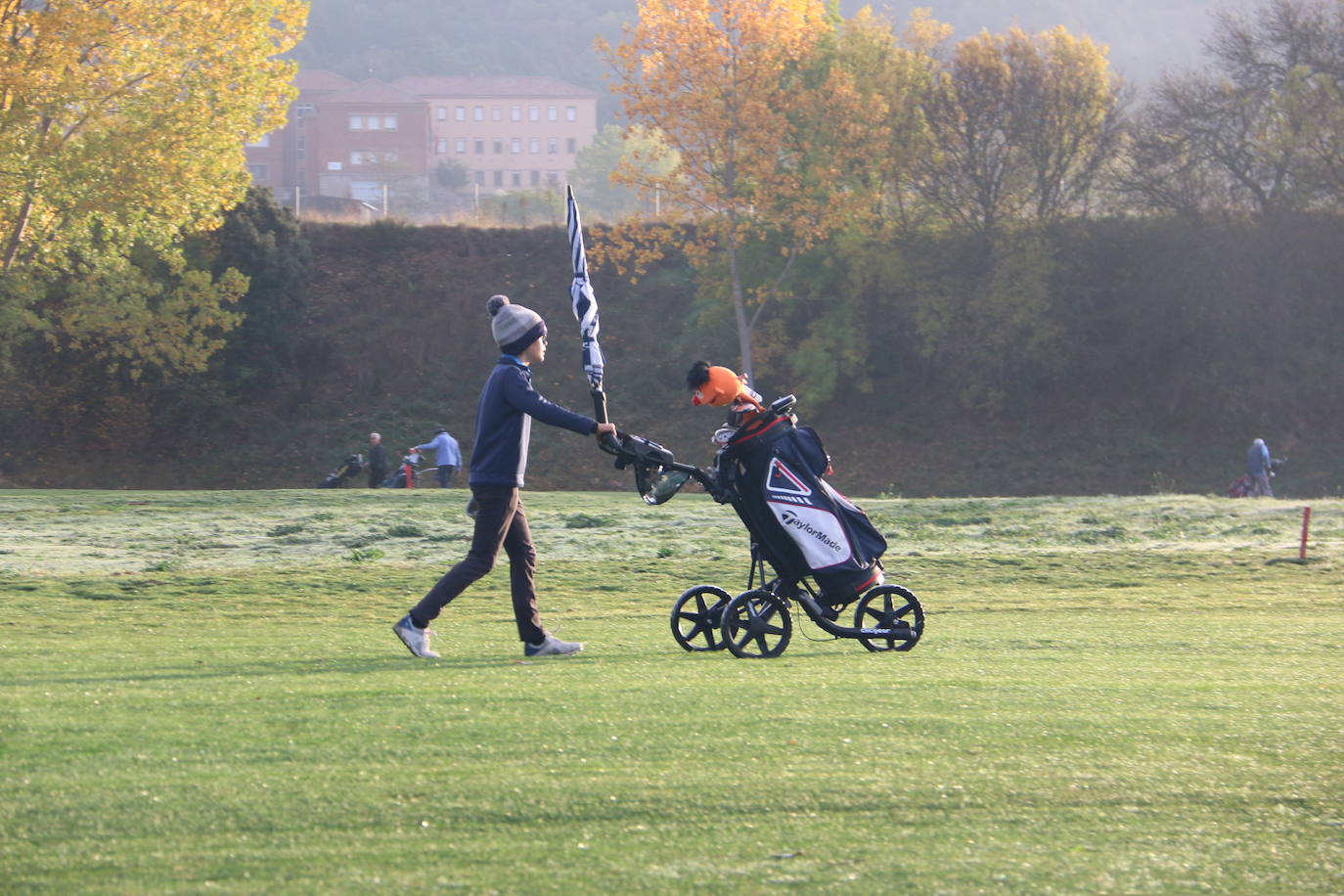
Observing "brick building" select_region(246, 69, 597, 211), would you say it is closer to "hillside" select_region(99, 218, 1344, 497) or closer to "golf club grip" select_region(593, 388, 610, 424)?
"hillside" select_region(99, 218, 1344, 497)

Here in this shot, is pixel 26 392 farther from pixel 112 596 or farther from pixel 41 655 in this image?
pixel 41 655

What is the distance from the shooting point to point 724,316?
43.3m

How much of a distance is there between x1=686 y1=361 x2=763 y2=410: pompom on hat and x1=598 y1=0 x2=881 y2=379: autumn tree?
97.9ft

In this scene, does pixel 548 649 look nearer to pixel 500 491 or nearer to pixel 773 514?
pixel 500 491

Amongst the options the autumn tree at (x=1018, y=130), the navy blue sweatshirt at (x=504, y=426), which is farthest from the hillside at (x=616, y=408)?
the navy blue sweatshirt at (x=504, y=426)

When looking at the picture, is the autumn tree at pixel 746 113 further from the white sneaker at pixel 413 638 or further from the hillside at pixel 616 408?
the white sneaker at pixel 413 638

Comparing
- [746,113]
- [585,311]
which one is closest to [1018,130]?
[746,113]

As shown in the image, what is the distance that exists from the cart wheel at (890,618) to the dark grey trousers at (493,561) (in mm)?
2040

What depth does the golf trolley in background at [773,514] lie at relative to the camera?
8.51 meters

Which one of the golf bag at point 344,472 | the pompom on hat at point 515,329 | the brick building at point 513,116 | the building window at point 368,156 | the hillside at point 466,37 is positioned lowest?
the golf bag at point 344,472

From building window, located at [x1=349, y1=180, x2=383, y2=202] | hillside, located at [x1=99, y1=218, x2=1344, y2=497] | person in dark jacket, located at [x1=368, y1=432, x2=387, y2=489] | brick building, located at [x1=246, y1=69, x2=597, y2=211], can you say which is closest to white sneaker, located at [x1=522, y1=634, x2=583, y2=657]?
person in dark jacket, located at [x1=368, y1=432, x2=387, y2=489]

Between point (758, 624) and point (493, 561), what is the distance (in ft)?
5.48

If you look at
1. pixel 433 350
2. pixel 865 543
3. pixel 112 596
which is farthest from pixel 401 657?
pixel 433 350

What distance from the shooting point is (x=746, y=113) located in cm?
3781
